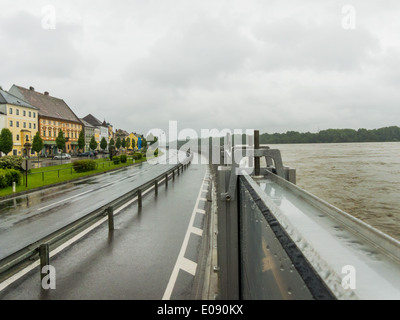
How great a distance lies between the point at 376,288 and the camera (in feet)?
3.52

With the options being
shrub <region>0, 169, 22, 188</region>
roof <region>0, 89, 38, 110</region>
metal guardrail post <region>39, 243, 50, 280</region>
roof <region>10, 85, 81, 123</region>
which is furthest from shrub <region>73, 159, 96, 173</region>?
roof <region>10, 85, 81, 123</region>

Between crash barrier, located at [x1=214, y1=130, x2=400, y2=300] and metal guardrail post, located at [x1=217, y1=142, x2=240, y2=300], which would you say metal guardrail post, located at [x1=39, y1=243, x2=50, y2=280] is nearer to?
metal guardrail post, located at [x1=217, y1=142, x2=240, y2=300]

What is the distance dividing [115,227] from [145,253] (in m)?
2.92

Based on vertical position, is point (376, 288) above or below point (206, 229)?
above

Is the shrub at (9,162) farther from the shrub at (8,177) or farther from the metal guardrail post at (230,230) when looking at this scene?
the metal guardrail post at (230,230)

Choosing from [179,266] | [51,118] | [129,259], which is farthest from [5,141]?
[179,266]

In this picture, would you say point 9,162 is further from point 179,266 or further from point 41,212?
point 179,266

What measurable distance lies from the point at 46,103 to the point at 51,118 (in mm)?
5604

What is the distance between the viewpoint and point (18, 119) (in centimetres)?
6069

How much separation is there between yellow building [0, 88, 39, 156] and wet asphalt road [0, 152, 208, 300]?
56671mm

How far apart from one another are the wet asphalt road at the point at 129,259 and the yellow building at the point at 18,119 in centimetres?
5667

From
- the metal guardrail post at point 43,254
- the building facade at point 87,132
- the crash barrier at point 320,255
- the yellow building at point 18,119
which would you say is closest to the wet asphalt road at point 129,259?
the metal guardrail post at point 43,254
